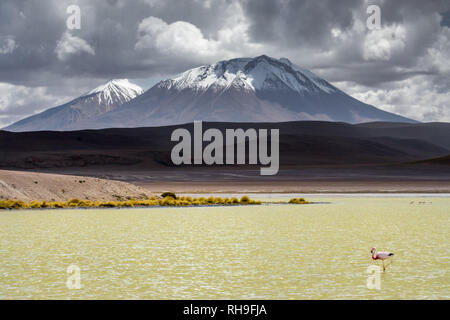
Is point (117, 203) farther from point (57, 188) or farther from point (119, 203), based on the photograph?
point (57, 188)

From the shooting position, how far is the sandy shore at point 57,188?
4091 centimetres

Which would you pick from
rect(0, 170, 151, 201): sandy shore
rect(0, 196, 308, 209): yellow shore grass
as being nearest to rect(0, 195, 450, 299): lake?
rect(0, 196, 308, 209): yellow shore grass

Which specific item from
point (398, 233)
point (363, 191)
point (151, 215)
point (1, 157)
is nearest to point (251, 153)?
point (1, 157)

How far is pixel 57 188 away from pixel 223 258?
29.3m

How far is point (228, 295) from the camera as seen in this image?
12.2 metres

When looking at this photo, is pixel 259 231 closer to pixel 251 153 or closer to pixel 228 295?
pixel 228 295

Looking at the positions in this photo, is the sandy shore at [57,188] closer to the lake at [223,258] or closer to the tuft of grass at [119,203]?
the tuft of grass at [119,203]

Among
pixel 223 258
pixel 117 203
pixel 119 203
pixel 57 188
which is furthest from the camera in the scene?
pixel 57 188

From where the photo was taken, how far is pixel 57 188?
43781mm

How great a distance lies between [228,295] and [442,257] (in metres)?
6.92

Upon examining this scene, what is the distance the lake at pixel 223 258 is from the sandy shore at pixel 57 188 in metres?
12.7

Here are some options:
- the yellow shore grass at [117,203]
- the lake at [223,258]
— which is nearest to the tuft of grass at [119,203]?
the yellow shore grass at [117,203]

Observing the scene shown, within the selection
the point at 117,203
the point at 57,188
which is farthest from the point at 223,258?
the point at 57,188
